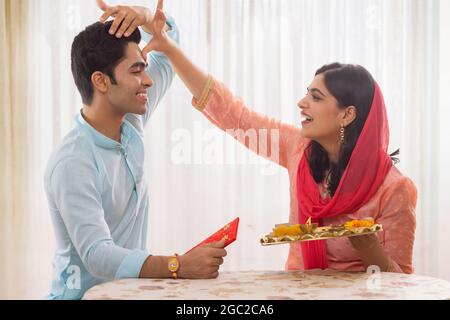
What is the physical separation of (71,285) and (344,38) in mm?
1290

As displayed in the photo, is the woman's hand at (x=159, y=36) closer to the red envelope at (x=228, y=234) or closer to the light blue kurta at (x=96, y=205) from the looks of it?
the light blue kurta at (x=96, y=205)

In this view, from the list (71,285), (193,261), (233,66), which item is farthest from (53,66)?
(193,261)

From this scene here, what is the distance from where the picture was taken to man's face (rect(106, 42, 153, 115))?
2.11 m

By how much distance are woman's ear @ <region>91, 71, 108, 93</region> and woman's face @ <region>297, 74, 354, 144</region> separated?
654 millimetres

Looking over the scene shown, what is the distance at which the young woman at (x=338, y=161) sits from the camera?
2141 mm

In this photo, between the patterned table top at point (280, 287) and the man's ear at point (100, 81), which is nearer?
the patterned table top at point (280, 287)

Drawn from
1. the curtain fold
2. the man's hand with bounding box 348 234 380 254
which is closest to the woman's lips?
the man's hand with bounding box 348 234 380 254

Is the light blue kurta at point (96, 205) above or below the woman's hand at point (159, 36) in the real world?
below

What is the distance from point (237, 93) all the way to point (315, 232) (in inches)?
28.0

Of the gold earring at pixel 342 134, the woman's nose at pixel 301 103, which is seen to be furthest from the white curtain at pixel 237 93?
the gold earring at pixel 342 134

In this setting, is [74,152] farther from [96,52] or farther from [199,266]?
[199,266]
